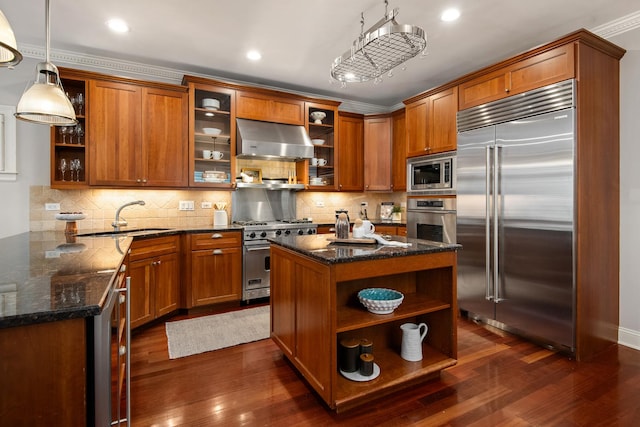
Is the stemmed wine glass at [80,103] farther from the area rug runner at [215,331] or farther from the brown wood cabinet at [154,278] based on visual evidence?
the area rug runner at [215,331]

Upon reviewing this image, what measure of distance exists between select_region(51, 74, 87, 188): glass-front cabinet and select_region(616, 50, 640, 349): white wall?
510 cm

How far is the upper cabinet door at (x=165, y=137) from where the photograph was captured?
3678 mm

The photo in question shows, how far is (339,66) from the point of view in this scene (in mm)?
2500

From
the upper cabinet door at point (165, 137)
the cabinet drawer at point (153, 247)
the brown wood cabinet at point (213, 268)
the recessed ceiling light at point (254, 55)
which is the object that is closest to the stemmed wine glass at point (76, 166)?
the upper cabinet door at point (165, 137)

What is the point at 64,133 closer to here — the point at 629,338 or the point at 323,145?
the point at 323,145

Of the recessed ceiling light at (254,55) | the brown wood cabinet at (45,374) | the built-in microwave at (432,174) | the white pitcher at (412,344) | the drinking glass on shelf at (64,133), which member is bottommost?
the white pitcher at (412,344)

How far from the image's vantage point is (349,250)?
2.03 metres

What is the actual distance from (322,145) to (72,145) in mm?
2964

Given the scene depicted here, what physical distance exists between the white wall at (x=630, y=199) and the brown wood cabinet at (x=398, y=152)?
2.43 meters

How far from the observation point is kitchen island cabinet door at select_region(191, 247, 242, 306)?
3607 mm

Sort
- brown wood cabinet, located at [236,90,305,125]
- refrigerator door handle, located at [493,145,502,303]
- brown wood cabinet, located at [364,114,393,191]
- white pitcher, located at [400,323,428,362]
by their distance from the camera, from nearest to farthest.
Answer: white pitcher, located at [400,323,428,362] < refrigerator door handle, located at [493,145,502,303] < brown wood cabinet, located at [236,90,305,125] < brown wood cabinet, located at [364,114,393,191]

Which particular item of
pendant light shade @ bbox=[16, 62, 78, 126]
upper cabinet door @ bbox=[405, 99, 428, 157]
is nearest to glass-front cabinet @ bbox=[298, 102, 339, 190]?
upper cabinet door @ bbox=[405, 99, 428, 157]

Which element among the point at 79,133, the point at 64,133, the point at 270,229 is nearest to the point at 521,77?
the point at 270,229

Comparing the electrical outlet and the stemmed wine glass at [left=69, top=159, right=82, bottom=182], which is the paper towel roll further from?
the stemmed wine glass at [left=69, top=159, right=82, bottom=182]
